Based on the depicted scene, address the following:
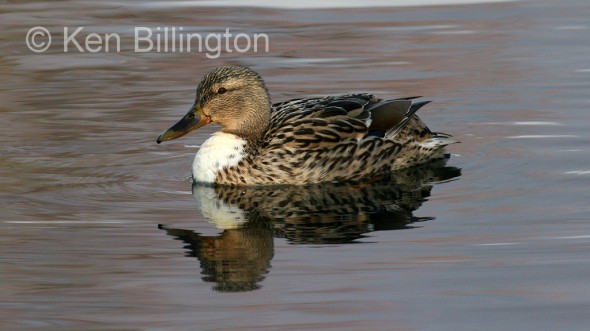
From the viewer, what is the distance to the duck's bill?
1102 centimetres

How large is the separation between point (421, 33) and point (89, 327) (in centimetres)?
947

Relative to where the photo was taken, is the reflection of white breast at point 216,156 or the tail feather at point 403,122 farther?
the tail feather at point 403,122

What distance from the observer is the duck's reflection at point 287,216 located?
854 centimetres

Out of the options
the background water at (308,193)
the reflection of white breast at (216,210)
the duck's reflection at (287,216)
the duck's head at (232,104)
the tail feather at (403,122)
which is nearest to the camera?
the background water at (308,193)

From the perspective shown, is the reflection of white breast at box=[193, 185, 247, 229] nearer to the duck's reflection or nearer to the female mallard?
the duck's reflection

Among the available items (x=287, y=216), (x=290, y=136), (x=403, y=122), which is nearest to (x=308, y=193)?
(x=290, y=136)

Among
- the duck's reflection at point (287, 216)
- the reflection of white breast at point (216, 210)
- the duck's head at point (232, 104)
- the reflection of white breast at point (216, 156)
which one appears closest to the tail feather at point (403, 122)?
the duck's reflection at point (287, 216)

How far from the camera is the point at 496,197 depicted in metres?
10.1

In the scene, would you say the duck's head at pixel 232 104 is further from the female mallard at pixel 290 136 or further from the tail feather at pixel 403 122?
the tail feather at pixel 403 122

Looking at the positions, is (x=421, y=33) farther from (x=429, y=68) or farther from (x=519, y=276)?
(x=519, y=276)

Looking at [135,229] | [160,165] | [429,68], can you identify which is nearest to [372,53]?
[429,68]

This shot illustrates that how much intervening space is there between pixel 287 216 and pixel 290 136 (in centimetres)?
153

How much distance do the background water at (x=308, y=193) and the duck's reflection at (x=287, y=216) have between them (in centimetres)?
3

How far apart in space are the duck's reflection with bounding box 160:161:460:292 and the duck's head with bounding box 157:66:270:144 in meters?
0.57
